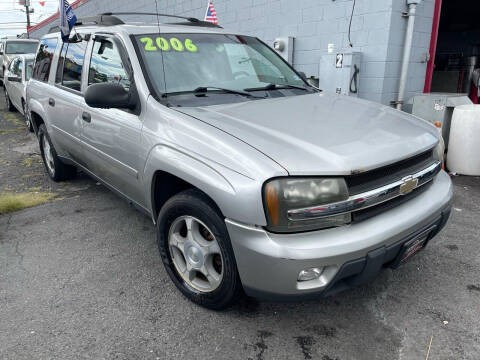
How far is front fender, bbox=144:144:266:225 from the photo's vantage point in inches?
77.9

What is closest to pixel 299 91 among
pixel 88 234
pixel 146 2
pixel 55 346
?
pixel 88 234

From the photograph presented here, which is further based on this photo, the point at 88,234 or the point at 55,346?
the point at 88,234

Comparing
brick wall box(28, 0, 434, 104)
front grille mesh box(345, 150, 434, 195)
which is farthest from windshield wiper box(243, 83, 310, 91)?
brick wall box(28, 0, 434, 104)

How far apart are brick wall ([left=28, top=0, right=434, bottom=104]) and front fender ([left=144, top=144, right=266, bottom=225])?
4.71 meters

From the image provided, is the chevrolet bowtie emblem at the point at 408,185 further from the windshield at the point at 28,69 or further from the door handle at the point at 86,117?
the windshield at the point at 28,69

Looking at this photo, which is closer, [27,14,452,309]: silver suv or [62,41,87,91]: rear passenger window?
[27,14,452,309]: silver suv

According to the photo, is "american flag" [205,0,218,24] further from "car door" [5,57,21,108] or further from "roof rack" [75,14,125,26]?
"car door" [5,57,21,108]

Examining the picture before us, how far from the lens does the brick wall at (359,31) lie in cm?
601

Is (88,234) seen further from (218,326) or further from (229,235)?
(229,235)

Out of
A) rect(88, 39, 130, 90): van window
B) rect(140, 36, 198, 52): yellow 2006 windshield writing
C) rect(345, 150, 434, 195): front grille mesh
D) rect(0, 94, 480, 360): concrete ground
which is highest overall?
rect(140, 36, 198, 52): yellow 2006 windshield writing

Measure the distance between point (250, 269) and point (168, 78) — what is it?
156 cm

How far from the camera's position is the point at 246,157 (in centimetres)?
206

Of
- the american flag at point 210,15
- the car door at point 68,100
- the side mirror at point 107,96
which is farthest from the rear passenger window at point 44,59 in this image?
the american flag at point 210,15

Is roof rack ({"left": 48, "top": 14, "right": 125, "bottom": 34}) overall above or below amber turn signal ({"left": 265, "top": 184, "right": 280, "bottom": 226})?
above
